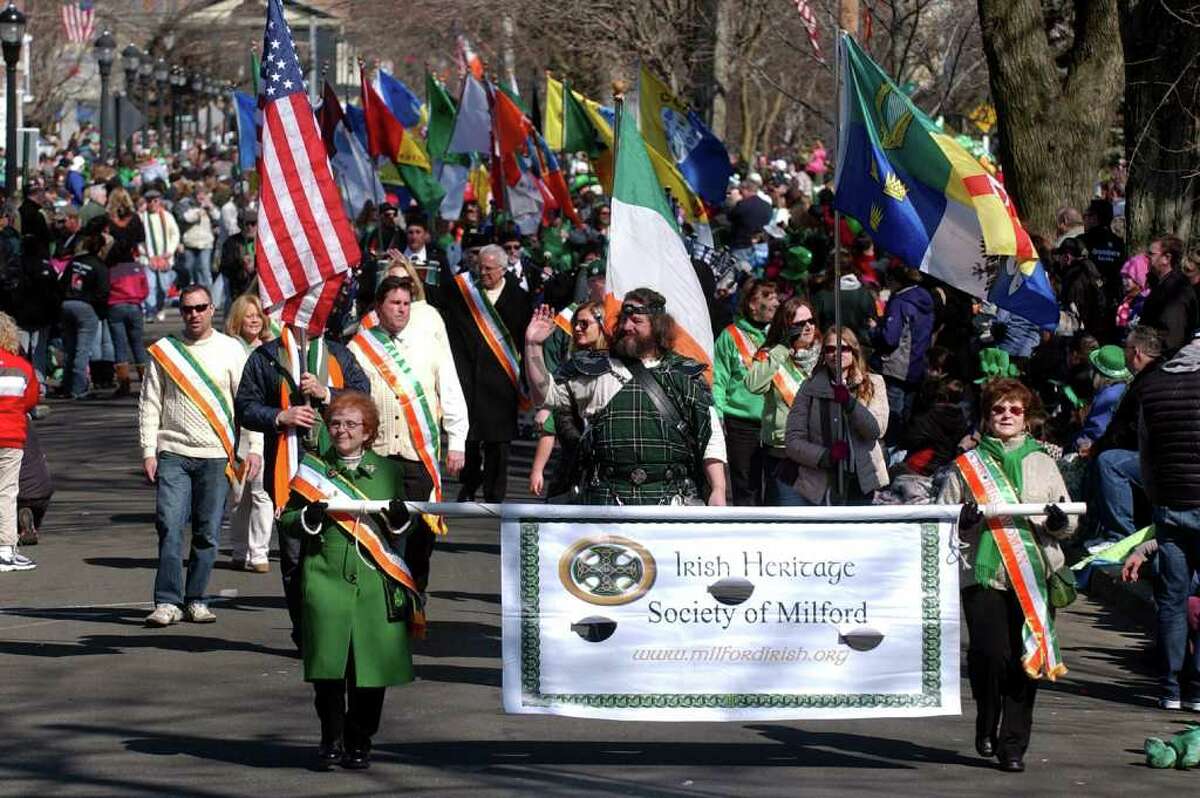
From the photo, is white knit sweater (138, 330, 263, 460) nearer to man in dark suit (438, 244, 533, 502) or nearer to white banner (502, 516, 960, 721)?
man in dark suit (438, 244, 533, 502)

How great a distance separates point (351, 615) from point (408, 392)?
319 cm

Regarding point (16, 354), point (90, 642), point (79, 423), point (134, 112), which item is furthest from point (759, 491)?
point (134, 112)

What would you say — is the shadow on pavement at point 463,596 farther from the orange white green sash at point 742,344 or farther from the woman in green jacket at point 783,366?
the orange white green sash at point 742,344

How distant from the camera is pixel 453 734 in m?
9.06

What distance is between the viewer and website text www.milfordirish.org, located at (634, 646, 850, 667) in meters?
8.20

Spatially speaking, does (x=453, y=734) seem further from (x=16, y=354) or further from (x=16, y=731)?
(x=16, y=354)

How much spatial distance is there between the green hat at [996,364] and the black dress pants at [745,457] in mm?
3620

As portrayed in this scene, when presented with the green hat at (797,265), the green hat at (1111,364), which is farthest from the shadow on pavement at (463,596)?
the green hat at (797,265)

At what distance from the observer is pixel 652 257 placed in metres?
11.1

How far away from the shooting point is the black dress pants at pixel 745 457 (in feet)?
41.1

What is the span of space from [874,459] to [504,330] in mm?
3799

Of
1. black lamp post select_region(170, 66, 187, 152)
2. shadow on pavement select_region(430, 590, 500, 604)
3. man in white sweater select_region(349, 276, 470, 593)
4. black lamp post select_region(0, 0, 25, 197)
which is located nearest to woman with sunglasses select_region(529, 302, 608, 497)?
man in white sweater select_region(349, 276, 470, 593)

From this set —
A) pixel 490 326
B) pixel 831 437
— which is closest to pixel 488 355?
pixel 490 326

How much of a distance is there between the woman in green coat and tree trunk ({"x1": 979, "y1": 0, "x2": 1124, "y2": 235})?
12.2 metres
